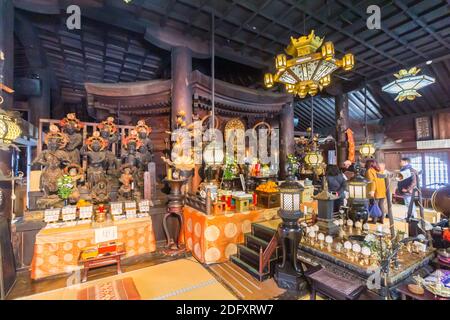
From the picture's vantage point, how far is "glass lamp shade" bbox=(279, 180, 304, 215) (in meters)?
3.34

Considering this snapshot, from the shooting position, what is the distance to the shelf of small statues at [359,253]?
2.80 m

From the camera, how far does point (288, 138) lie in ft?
29.1

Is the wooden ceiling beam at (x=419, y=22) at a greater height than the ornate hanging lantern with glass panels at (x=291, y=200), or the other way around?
the wooden ceiling beam at (x=419, y=22)

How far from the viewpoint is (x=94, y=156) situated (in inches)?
197

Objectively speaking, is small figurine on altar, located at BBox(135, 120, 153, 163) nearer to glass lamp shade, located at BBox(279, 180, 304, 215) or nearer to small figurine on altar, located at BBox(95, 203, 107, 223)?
small figurine on altar, located at BBox(95, 203, 107, 223)

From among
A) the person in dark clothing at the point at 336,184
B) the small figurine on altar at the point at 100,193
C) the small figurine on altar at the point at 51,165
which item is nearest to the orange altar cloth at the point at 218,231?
the small figurine on altar at the point at 100,193

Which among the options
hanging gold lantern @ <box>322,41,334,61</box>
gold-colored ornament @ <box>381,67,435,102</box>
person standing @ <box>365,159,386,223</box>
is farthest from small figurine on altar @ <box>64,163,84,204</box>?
gold-colored ornament @ <box>381,67,435,102</box>

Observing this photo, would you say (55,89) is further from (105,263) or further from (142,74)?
(105,263)

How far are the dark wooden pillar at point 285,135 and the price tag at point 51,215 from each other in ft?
25.9

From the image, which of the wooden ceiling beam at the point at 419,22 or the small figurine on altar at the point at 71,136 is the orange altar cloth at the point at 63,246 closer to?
the small figurine on altar at the point at 71,136

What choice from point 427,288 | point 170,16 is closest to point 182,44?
point 170,16

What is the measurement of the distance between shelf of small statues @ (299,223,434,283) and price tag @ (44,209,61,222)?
5.26m

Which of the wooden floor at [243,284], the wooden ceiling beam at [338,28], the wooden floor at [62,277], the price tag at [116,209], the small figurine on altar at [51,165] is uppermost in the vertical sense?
the wooden ceiling beam at [338,28]

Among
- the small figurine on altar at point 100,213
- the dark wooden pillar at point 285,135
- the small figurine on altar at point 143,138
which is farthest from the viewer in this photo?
the dark wooden pillar at point 285,135
